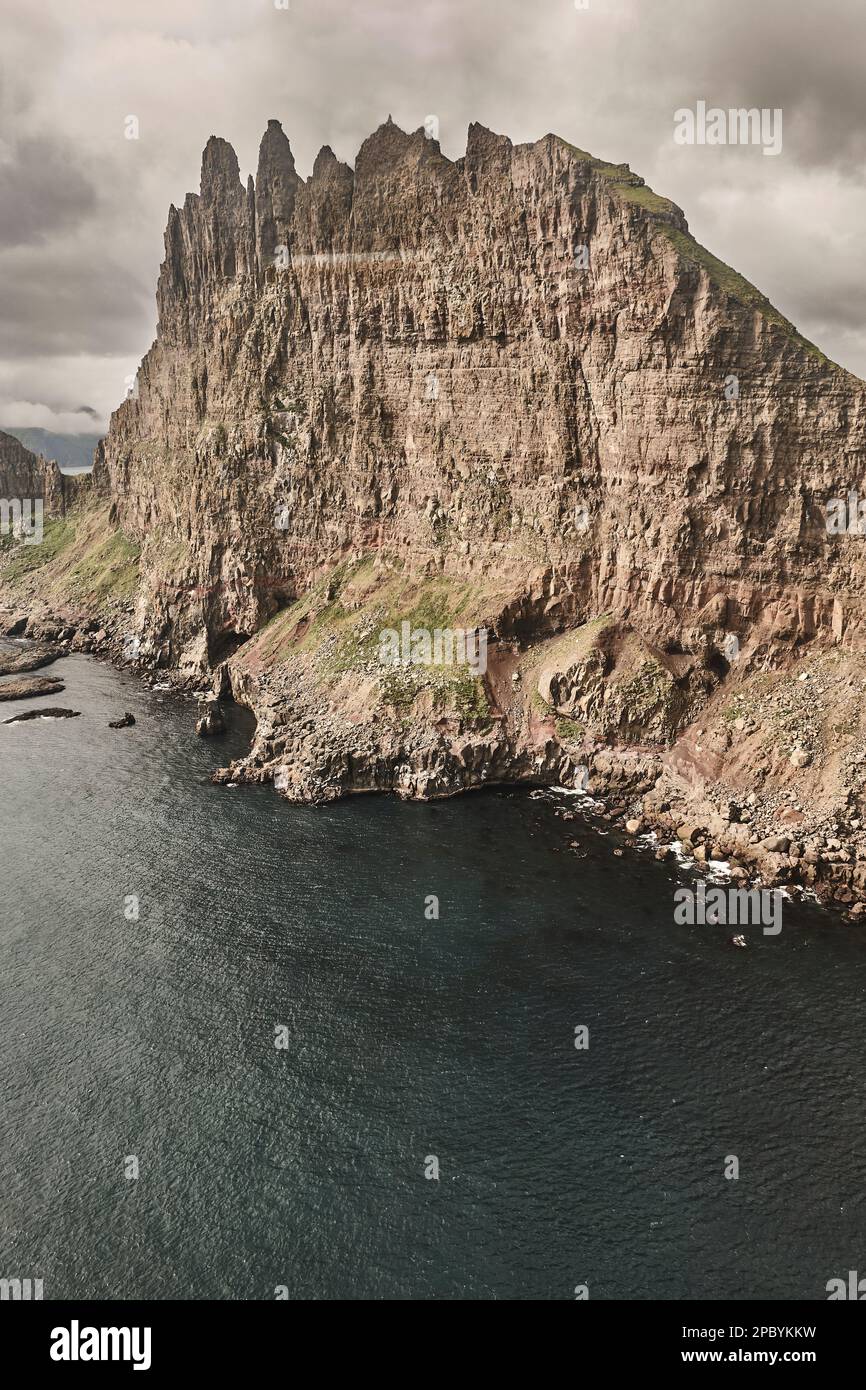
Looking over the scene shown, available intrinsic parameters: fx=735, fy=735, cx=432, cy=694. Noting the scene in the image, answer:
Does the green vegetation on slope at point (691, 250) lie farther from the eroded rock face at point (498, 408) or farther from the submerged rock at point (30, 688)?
the submerged rock at point (30, 688)

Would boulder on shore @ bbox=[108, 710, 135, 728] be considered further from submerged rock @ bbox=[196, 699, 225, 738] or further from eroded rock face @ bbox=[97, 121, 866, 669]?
eroded rock face @ bbox=[97, 121, 866, 669]

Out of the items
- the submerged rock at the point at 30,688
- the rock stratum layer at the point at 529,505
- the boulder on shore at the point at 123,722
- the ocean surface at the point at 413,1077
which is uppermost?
the rock stratum layer at the point at 529,505

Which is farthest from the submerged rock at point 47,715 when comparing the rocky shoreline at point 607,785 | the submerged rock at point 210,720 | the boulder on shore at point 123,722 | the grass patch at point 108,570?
the grass patch at point 108,570

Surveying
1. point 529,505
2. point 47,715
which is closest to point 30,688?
point 47,715

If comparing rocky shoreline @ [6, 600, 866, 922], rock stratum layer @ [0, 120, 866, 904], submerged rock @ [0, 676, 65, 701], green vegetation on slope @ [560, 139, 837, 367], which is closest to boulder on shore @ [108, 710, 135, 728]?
rocky shoreline @ [6, 600, 866, 922]

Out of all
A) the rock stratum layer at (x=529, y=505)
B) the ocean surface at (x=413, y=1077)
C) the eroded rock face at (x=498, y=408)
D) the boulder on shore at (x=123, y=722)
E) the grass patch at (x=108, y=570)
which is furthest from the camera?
the grass patch at (x=108, y=570)
